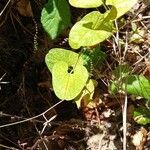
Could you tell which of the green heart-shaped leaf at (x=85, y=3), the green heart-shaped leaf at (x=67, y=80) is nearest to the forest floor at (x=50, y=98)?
the green heart-shaped leaf at (x=67, y=80)

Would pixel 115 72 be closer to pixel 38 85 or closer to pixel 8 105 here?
pixel 38 85

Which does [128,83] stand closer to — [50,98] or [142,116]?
[142,116]

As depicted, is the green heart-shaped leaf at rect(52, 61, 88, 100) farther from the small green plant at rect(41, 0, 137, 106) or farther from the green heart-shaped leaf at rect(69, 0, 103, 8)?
the green heart-shaped leaf at rect(69, 0, 103, 8)

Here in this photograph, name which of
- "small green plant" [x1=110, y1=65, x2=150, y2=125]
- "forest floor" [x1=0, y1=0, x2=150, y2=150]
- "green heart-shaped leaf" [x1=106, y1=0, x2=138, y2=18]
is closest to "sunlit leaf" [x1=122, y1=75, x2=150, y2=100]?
"small green plant" [x1=110, y1=65, x2=150, y2=125]

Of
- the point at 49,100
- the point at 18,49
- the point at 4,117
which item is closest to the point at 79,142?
the point at 49,100

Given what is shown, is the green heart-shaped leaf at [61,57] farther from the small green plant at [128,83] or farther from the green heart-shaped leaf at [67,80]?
the small green plant at [128,83]
